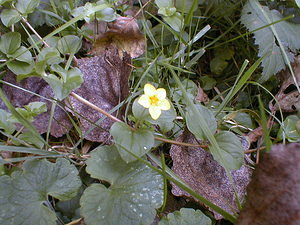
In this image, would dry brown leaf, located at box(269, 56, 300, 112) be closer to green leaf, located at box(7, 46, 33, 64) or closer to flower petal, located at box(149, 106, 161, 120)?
flower petal, located at box(149, 106, 161, 120)

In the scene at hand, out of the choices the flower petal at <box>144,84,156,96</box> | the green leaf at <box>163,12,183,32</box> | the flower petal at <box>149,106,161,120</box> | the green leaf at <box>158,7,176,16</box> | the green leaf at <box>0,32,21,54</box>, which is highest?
the green leaf at <box>158,7,176,16</box>

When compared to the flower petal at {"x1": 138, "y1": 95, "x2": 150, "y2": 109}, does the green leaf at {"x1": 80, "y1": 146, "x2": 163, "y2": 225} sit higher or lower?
lower

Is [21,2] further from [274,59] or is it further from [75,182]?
[274,59]

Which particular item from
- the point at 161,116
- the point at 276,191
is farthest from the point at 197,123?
the point at 276,191

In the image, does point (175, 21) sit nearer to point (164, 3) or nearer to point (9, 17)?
point (164, 3)

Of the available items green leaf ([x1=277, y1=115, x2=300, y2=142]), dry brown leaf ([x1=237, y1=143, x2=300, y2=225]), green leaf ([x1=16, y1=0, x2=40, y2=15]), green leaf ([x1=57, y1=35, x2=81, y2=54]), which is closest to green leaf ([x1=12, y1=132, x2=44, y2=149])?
green leaf ([x1=57, y1=35, x2=81, y2=54])

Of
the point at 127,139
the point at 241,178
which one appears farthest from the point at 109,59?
the point at 241,178

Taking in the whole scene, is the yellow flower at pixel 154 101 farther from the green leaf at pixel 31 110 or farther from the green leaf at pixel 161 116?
the green leaf at pixel 31 110

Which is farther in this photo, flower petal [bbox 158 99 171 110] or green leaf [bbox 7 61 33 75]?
green leaf [bbox 7 61 33 75]
